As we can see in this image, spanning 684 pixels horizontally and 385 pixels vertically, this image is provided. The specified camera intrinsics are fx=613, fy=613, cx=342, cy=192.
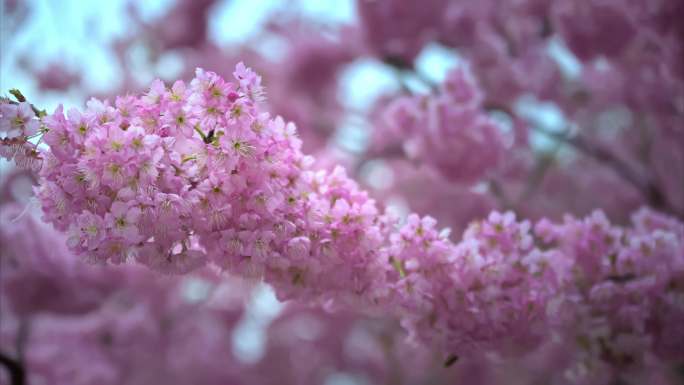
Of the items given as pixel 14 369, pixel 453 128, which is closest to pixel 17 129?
pixel 14 369

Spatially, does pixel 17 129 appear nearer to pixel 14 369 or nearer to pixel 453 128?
pixel 14 369

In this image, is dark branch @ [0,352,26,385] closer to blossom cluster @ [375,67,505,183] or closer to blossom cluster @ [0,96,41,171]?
blossom cluster @ [0,96,41,171]

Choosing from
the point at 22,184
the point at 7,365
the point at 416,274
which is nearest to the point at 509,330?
the point at 416,274

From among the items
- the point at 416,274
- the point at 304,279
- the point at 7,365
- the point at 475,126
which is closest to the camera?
the point at 304,279

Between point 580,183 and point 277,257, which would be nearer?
point 277,257

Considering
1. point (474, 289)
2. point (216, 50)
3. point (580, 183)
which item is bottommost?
point (474, 289)

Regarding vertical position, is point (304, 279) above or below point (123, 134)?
below

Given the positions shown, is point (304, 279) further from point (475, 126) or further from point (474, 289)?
point (475, 126)

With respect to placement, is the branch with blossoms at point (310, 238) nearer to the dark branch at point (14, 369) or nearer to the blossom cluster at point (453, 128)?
the blossom cluster at point (453, 128)

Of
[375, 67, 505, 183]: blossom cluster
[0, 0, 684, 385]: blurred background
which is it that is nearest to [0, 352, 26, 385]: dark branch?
[0, 0, 684, 385]: blurred background
